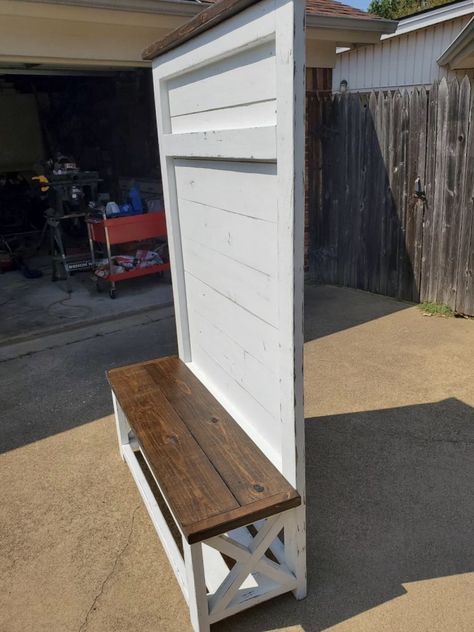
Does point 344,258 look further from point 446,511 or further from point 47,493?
point 47,493

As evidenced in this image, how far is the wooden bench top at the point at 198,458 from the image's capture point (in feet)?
5.54

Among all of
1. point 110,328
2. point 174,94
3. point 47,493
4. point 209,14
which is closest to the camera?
point 209,14

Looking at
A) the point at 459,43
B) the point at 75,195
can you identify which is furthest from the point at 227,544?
the point at 459,43

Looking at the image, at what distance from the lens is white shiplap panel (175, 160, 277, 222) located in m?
1.66

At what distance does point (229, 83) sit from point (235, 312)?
0.84m

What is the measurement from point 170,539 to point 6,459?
52.0 inches

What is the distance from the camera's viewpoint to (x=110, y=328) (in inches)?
192

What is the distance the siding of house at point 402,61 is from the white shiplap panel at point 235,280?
306 inches

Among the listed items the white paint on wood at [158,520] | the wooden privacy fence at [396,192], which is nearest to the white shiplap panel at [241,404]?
the white paint on wood at [158,520]

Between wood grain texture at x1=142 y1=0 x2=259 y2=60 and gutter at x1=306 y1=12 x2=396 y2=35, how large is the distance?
3.09m

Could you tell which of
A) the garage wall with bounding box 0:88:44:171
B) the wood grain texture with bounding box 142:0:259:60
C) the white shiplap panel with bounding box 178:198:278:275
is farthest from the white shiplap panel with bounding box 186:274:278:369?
the garage wall with bounding box 0:88:44:171

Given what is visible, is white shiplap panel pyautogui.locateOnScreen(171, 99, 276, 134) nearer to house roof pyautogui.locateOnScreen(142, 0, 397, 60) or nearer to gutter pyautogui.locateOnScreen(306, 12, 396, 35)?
house roof pyautogui.locateOnScreen(142, 0, 397, 60)

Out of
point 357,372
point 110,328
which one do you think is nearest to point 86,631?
point 357,372

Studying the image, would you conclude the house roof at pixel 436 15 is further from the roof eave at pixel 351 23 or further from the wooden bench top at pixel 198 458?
the wooden bench top at pixel 198 458
